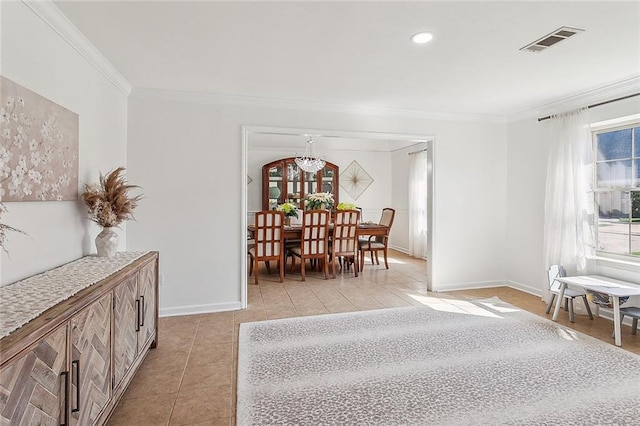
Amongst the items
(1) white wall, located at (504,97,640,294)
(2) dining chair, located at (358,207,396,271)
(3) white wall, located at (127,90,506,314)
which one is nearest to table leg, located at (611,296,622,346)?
(1) white wall, located at (504,97,640,294)

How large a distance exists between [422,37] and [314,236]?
3.38 m

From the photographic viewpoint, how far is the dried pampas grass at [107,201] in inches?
95.7

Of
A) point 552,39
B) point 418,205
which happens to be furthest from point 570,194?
point 418,205

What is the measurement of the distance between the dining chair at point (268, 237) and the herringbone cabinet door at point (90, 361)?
3.01 meters

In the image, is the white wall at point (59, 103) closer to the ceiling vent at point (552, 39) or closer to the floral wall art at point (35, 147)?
the floral wall art at point (35, 147)

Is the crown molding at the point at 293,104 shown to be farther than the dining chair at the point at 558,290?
Yes

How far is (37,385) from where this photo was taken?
1.22 m

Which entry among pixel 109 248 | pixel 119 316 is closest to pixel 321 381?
pixel 119 316

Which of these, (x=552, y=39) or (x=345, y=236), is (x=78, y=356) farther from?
(x=345, y=236)

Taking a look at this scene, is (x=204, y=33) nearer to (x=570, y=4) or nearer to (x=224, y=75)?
(x=224, y=75)

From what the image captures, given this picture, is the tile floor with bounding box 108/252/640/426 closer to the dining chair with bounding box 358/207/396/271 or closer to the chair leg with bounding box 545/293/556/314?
the chair leg with bounding box 545/293/556/314

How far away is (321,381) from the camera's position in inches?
91.9

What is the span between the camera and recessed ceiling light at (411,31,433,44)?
92.5 inches

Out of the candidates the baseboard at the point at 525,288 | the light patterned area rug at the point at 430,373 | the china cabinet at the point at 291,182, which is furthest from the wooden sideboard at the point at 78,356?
the china cabinet at the point at 291,182
